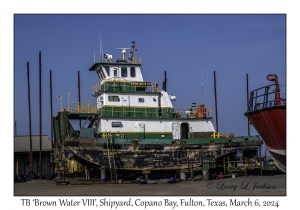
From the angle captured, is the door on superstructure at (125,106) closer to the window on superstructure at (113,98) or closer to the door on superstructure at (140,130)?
the window on superstructure at (113,98)

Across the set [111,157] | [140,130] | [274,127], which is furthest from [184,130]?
[274,127]

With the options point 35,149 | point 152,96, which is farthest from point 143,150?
point 35,149

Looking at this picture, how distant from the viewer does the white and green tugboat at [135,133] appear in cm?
2906

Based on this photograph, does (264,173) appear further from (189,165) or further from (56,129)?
(56,129)

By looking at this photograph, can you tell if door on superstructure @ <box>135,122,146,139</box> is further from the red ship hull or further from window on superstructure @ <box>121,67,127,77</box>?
the red ship hull

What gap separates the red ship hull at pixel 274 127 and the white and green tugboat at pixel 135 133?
6.54 metres

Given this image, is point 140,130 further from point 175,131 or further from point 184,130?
point 184,130

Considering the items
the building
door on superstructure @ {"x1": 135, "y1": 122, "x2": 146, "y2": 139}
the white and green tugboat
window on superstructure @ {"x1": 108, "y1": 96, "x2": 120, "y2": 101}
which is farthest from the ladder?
the building

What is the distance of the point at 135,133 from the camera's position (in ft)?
102

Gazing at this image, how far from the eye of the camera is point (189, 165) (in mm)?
30375

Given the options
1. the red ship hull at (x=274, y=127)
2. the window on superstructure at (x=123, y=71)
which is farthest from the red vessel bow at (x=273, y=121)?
the window on superstructure at (x=123, y=71)

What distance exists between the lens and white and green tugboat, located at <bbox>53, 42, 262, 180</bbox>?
95.3 ft

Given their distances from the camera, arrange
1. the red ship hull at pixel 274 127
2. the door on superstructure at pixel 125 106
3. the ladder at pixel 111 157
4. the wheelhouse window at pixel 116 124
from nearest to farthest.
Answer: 1. the red ship hull at pixel 274 127
2. the ladder at pixel 111 157
3. the wheelhouse window at pixel 116 124
4. the door on superstructure at pixel 125 106

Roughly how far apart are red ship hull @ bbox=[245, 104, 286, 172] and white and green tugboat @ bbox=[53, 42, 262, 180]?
6.54m
